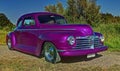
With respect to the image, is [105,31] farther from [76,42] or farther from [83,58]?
[76,42]

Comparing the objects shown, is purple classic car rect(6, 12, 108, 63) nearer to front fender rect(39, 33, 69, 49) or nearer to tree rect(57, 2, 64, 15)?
front fender rect(39, 33, 69, 49)

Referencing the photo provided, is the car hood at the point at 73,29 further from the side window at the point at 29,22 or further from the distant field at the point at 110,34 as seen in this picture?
the distant field at the point at 110,34

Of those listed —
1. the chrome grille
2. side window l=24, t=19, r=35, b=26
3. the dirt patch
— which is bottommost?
the dirt patch

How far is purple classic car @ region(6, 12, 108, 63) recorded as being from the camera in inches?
364

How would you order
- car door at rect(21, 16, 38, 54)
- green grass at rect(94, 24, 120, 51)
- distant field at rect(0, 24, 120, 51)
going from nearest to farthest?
1. car door at rect(21, 16, 38, 54)
2. distant field at rect(0, 24, 120, 51)
3. green grass at rect(94, 24, 120, 51)

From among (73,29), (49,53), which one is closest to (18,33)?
(49,53)

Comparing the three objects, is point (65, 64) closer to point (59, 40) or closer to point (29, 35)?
point (59, 40)

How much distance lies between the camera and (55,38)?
30.6 feet

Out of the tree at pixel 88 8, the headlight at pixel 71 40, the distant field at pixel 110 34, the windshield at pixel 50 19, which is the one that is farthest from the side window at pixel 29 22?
the tree at pixel 88 8

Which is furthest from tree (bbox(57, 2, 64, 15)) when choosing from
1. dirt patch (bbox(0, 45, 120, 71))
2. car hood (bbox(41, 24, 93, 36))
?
car hood (bbox(41, 24, 93, 36))

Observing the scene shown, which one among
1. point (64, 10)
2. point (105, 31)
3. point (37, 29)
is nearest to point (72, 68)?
point (37, 29)

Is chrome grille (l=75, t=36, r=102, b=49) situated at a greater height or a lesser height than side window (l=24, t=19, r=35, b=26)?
lesser

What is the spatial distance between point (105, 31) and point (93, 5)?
27016mm

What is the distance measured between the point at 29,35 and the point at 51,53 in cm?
155
